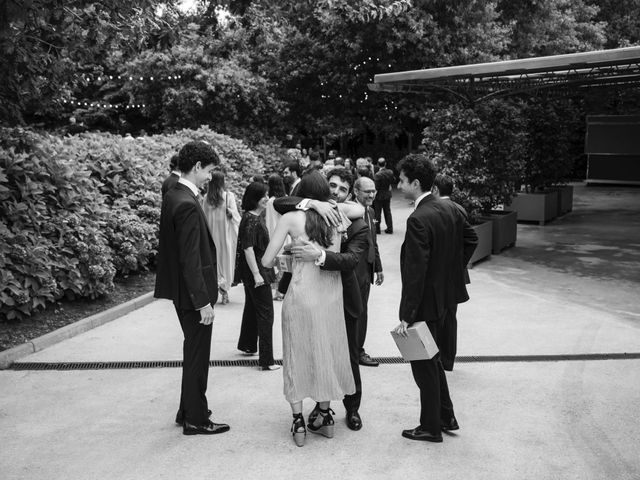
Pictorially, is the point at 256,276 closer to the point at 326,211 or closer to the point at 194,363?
the point at 194,363

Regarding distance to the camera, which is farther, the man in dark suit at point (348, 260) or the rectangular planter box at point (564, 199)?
the rectangular planter box at point (564, 199)

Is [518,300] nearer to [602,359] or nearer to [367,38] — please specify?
[602,359]

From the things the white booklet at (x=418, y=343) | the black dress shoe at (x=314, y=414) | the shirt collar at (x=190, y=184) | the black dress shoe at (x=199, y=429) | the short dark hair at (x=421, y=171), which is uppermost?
the short dark hair at (x=421, y=171)

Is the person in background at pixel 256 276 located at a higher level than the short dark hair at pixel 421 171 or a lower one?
lower

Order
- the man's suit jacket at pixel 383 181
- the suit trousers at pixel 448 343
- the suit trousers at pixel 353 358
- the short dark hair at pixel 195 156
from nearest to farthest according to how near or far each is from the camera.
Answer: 1. the short dark hair at pixel 195 156
2. the suit trousers at pixel 353 358
3. the suit trousers at pixel 448 343
4. the man's suit jacket at pixel 383 181

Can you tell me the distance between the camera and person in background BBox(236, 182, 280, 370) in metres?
6.54

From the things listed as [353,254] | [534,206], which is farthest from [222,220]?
[534,206]

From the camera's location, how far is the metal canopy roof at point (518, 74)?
412 inches

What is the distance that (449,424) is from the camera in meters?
5.12

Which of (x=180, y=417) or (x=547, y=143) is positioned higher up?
(x=547, y=143)

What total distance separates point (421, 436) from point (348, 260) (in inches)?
53.4

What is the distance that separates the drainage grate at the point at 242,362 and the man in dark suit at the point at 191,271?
1.78 meters

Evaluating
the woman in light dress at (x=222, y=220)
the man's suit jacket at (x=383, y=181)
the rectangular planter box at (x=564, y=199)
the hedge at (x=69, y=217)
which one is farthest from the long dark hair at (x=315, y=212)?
the rectangular planter box at (x=564, y=199)

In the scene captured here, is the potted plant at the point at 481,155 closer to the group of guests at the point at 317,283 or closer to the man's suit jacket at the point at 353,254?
the man's suit jacket at the point at 353,254
